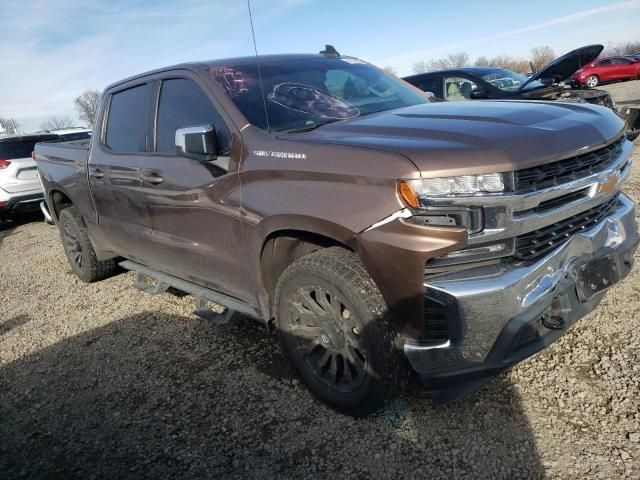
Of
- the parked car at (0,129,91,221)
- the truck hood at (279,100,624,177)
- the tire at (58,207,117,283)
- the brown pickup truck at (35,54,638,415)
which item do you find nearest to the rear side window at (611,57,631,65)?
the parked car at (0,129,91,221)

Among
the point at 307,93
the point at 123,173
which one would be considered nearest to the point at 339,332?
the point at 307,93

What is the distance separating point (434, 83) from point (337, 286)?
6.42 m

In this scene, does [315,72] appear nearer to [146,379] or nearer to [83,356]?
[146,379]

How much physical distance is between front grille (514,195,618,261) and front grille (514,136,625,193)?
0.20m

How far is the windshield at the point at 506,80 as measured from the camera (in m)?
7.36

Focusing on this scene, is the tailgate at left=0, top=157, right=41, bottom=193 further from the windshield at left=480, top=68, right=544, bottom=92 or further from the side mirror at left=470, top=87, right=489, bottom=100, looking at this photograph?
the windshield at left=480, top=68, right=544, bottom=92

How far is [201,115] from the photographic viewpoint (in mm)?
3119

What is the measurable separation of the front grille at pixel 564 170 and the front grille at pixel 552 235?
20cm

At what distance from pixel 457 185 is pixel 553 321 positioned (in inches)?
31.0

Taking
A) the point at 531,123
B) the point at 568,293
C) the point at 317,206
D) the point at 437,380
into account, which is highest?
the point at 531,123

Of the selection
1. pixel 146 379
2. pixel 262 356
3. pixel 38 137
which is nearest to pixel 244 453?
pixel 262 356

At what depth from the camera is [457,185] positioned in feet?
6.55

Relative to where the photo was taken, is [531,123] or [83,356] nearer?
[531,123]

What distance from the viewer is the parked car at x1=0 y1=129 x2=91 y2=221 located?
8.68 metres
